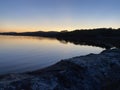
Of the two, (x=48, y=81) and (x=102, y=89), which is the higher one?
(x=48, y=81)

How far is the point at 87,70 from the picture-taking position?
29.4 feet

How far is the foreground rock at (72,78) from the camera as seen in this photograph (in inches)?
274

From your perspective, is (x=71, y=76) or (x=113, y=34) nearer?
(x=71, y=76)

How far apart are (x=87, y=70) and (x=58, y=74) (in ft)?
5.11

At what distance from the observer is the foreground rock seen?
22.8ft

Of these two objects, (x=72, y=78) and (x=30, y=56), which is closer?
(x=72, y=78)

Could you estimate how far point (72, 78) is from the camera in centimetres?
812

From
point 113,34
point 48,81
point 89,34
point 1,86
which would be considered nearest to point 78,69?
point 48,81

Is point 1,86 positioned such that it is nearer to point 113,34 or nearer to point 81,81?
point 81,81

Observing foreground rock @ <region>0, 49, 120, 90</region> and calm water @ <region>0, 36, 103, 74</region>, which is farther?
calm water @ <region>0, 36, 103, 74</region>

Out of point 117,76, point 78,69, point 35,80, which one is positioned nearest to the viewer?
point 35,80

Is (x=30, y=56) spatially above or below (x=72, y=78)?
below

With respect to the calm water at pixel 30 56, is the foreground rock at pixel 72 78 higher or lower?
higher

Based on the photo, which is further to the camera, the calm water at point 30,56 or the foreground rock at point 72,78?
the calm water at point 30,56
